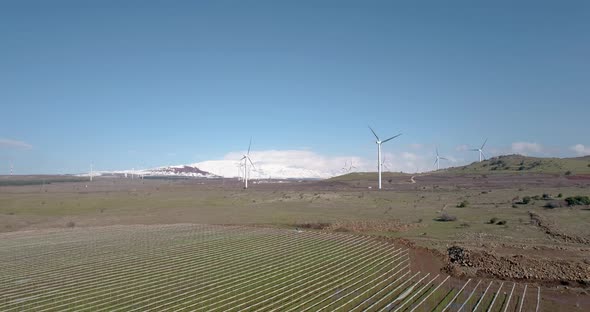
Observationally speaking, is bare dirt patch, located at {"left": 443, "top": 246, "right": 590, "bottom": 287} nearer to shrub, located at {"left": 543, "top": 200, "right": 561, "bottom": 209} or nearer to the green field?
the green field

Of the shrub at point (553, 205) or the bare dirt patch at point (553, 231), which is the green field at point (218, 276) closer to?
the bare dirt patch at point (553, 231)

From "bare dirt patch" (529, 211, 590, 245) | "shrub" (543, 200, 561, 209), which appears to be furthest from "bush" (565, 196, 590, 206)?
"bare dirt patch" (529, 211, 590, 245)

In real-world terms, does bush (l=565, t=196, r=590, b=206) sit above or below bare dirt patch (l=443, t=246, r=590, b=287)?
above

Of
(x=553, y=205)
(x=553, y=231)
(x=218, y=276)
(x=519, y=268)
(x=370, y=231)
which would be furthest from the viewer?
(x=553, y=205)

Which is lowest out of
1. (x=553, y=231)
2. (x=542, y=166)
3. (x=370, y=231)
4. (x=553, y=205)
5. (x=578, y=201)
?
(x=370, y=231)

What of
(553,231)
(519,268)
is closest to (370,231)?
(553,231)

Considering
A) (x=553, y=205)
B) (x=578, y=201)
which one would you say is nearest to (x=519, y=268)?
(x=553, y=205)

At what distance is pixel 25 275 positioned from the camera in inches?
1027

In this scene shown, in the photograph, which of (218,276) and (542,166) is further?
(542,166)

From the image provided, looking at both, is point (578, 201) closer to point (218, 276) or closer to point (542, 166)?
point (218, 276)

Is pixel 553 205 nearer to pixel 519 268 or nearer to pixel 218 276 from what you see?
pixel 519 268

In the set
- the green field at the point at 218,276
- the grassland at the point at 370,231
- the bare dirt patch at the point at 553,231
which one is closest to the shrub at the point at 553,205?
the grassland at the point at 370,231

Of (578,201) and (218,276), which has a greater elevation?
(578,201)

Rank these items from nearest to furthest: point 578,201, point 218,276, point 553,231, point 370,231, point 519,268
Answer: point 218,276
point 519,268
point 553,231
point 370,231
point 578,201
